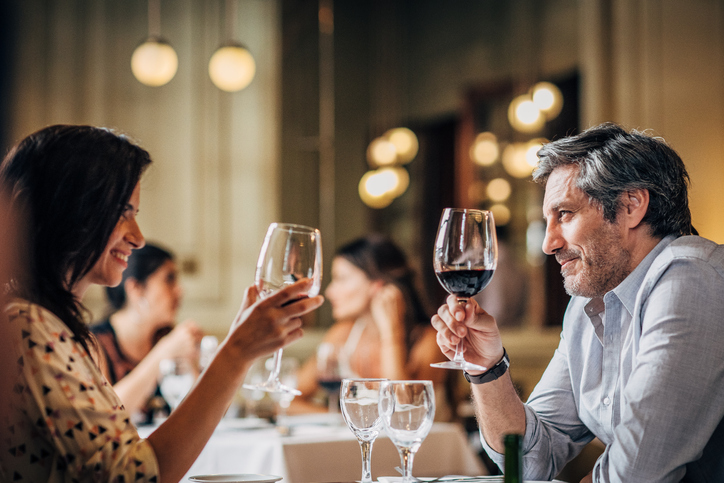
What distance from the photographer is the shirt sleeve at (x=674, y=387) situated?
121 cm

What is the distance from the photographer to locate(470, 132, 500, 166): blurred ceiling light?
597 centimetres

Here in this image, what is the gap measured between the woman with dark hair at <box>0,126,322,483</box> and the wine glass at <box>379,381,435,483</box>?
7.0 inches

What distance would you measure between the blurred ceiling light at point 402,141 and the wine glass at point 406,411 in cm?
457

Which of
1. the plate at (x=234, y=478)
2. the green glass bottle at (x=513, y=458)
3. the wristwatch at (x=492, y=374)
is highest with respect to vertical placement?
the green glass bottle at (x=513, y=458)

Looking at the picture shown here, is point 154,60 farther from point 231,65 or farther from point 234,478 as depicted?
point 234,478

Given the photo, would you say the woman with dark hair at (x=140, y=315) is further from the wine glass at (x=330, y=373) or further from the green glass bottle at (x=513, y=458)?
the green glass bottle at (x=513, y=458)

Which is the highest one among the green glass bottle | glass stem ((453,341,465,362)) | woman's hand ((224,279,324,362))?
woman's hand ((224,279,324,362))

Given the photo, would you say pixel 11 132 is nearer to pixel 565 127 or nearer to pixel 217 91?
pixel 217 91

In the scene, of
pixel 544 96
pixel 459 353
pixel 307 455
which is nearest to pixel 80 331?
pixel 459 353

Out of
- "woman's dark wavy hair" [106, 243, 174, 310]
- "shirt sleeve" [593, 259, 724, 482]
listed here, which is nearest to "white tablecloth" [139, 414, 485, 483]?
"woman's dark wavy hair" [106, 243, 174, 310]

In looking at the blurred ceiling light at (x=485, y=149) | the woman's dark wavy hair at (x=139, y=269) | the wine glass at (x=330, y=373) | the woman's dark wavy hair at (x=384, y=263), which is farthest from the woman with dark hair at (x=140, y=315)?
the blurred ceiling light at (x=485, y=149)

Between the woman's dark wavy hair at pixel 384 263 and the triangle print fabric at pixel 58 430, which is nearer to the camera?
the triangle print fabric at pixel 58 430

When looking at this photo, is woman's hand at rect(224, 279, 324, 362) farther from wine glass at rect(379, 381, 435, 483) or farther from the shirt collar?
the shirt collar

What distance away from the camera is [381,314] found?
12.0ft
